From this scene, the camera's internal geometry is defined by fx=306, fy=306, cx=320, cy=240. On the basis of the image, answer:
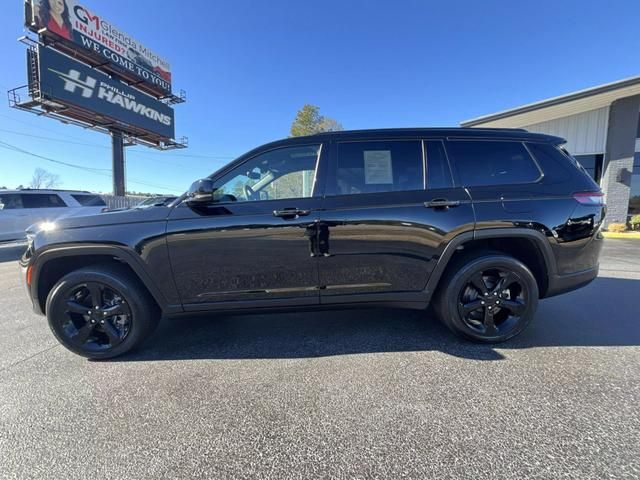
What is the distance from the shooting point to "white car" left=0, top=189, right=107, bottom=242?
922cm

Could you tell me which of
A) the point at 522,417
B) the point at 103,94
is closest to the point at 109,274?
the point at 522,417

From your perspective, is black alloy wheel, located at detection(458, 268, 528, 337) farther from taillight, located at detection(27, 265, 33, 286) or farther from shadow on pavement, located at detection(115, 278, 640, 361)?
taillight, located at detection(27, 265, 33, 286)

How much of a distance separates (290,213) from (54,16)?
23.2 m

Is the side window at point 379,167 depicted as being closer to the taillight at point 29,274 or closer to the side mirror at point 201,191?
the side mirror at point 201,191

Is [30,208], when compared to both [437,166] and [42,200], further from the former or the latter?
[437,166]

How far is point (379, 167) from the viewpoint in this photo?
2.86 metres

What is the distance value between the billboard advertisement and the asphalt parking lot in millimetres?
19404

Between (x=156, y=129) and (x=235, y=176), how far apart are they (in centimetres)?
2482

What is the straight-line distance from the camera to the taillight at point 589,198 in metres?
2.82

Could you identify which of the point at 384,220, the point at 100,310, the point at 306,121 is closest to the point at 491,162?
the point at 384,220

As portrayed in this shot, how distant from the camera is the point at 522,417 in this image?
190cm

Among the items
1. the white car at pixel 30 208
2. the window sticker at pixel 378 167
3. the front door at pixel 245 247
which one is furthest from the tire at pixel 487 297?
the white car at pixel 30 208

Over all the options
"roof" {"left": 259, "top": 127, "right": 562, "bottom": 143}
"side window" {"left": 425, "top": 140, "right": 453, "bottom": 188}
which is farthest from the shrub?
"side window" {"left": 425, "top": 140, "right": 453, "bottom": 188}

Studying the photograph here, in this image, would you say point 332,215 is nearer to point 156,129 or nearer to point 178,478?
point 178,478
